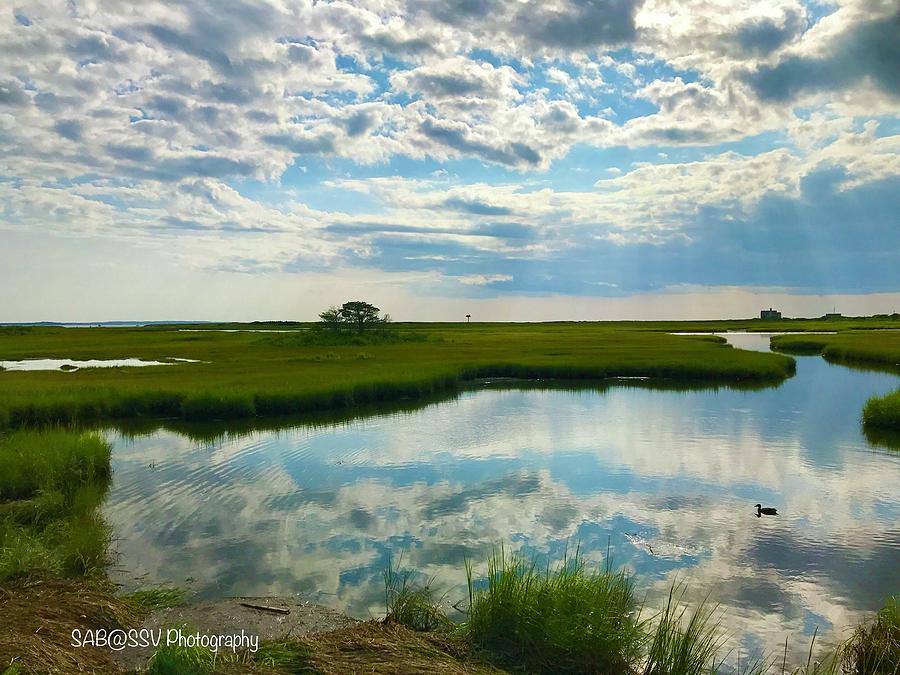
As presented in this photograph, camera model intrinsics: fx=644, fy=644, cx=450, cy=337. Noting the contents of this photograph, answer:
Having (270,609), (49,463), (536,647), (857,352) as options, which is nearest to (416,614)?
(536,647)

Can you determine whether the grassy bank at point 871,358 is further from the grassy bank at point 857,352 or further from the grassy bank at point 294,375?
the grassy bank at point 294,375

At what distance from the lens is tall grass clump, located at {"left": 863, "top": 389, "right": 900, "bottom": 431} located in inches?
1020

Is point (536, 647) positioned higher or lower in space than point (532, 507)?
higher

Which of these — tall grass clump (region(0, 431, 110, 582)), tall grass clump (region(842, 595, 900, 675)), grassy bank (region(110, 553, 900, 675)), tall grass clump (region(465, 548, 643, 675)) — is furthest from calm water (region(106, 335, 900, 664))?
tall grass clump (region(465, 548, 643, 675))

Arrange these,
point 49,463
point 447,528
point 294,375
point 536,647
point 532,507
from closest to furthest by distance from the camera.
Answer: point 536,647, point 447,528, point 532,507, point 49,463, point 294,375

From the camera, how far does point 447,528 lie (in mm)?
14609

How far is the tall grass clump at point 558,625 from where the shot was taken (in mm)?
7984

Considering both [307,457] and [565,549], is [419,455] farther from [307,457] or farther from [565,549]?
[565,549]

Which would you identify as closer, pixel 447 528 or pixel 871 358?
pixel 447 528

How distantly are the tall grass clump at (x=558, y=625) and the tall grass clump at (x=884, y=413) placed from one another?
2253 cm

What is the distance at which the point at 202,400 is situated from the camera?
97.3 feet

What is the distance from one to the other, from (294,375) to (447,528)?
2576 centimetres

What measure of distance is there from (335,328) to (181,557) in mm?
64595

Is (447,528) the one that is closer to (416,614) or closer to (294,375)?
(416,614)
